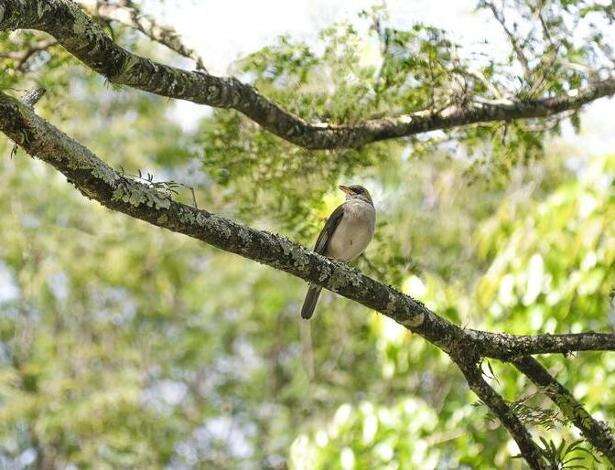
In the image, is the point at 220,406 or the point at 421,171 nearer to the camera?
the point at 421,171

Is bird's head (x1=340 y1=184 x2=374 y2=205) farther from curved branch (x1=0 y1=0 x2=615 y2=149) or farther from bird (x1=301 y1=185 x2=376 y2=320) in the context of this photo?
curved branch (x1=0 y1=0 x2=615 y2=149)

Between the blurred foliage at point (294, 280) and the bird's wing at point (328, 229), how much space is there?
0.12 m

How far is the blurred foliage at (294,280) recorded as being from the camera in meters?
4.68

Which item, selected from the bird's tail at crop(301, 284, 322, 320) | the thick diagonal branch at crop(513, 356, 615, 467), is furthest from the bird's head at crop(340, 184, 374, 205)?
the thick diagonal branch at crop(513, 356, 615, 467)

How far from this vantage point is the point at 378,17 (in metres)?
4.62

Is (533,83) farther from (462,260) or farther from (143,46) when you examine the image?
(143,46)

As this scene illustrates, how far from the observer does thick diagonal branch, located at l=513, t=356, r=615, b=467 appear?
12.0ft

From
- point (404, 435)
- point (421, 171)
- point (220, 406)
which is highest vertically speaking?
point (421, 171)

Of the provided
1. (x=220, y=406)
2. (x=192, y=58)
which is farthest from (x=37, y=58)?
(x=220, y=406)

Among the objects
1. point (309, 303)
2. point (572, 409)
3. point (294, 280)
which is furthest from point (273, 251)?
point (294, 280)

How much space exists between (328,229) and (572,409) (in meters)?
2.59

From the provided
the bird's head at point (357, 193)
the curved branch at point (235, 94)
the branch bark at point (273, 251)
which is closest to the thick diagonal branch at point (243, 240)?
the branch bark at point (273, 251)

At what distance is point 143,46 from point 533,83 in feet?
→ 26.5

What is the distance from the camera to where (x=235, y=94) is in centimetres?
419
